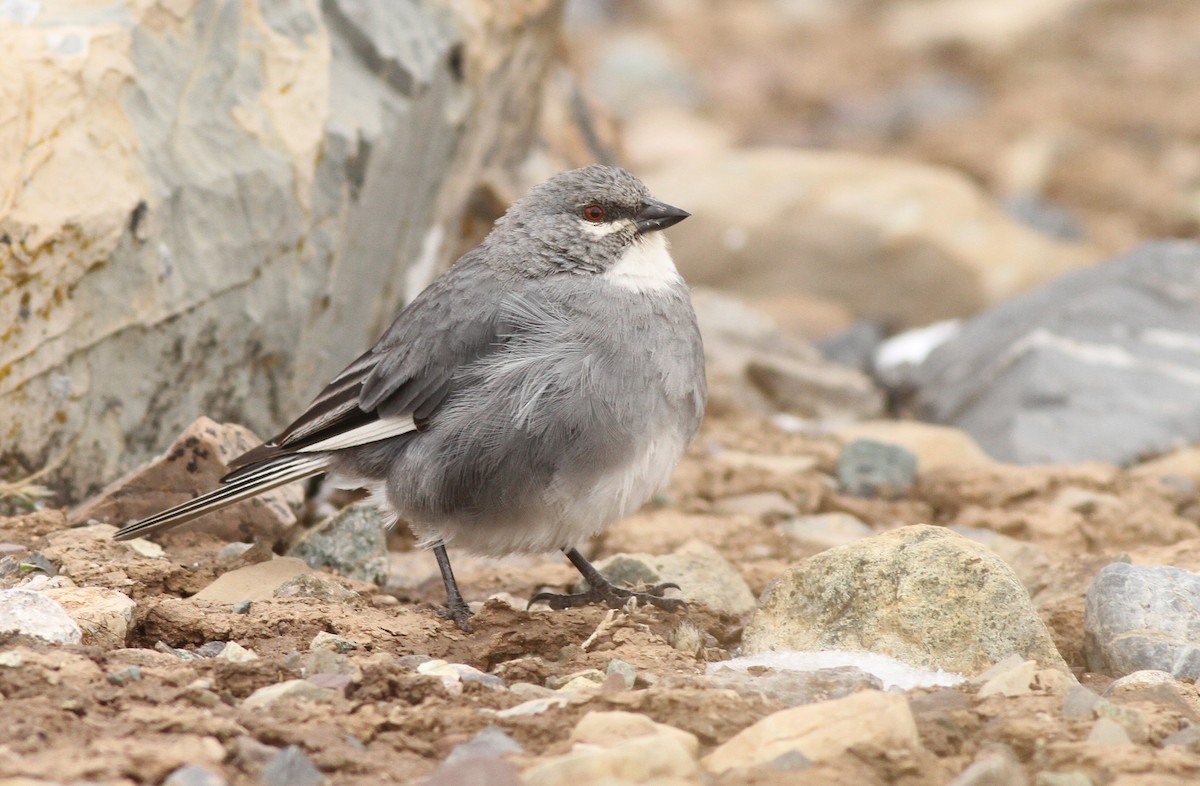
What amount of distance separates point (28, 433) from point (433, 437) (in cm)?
143

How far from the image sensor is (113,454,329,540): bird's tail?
4562 millimetres

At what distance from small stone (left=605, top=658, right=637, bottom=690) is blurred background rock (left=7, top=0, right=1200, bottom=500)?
Answer: 232 cm

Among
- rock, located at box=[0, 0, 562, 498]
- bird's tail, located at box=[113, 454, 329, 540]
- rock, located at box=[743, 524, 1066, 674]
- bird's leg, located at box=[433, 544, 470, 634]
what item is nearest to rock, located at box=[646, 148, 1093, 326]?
rock, located at box=[0, 0, 562, 498]

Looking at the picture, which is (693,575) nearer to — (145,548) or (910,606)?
(910,606)

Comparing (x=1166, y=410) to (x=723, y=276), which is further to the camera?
(x=723, y=276)

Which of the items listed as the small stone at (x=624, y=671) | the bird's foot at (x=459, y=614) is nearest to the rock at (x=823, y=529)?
the bird's foot at (x=459, y=614)

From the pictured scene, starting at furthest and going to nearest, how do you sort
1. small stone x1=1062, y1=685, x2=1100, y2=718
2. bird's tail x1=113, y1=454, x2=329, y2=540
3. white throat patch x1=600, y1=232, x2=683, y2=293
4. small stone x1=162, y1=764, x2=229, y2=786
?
white throat patch x1=600, y1=232, x2=683, y2=293
bird's tail x1=113, y1=454, x2=329, y2=540
small stone x1=1062, y1=685, x2=1100, y2=718
small stone x1=162, y1=764, x2=229, y2=786

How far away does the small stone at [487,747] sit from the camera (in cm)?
304

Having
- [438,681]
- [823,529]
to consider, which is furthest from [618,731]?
[823,529]

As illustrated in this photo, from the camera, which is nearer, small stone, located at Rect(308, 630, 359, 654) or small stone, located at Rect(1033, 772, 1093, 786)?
small stone, located at Rect(1033, 772, 1093, 786)

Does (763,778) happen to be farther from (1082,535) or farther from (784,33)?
(784,33)

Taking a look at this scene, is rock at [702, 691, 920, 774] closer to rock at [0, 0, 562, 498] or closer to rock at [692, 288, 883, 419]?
rock at [0, 0, 562, 498]

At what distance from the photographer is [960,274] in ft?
31.0

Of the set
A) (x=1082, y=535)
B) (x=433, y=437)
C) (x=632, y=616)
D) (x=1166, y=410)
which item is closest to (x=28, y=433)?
(x=433, y=437)
